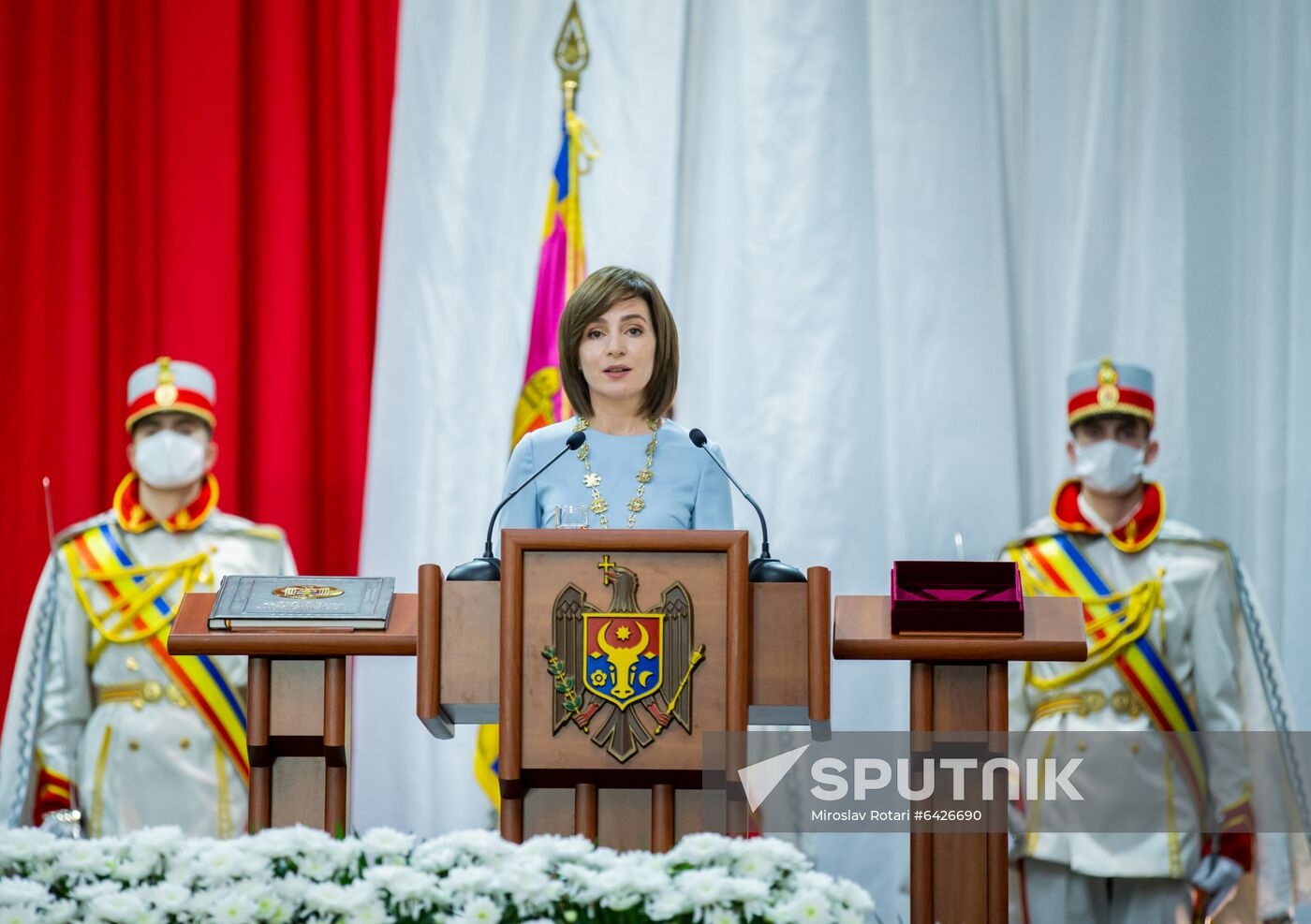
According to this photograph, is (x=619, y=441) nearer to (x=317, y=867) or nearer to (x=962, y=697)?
(x=962, y=697)

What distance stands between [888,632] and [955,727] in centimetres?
16

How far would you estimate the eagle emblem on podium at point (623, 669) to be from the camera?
2297mm

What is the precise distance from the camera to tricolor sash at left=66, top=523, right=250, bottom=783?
169 inches

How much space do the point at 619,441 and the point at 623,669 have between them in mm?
705

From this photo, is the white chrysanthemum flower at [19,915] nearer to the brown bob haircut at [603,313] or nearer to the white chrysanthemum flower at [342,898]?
the white chrysanthemum flower at [342,898]

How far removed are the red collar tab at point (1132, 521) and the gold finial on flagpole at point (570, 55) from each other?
1693 mm

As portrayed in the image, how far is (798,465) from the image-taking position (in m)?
4.77

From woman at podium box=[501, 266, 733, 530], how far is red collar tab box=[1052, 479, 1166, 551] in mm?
1583

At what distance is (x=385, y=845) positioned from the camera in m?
1.85

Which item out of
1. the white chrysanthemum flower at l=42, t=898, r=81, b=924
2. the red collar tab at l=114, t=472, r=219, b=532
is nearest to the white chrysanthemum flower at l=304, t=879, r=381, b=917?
the white chrysanthemum flower at l=42, t=898, r=81, b=924

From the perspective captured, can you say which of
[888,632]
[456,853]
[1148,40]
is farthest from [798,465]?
[456,853]

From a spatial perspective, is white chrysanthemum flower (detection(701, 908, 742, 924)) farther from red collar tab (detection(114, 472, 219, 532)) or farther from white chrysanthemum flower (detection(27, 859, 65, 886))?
red collar tab (detection(114, 472, 219, 532))

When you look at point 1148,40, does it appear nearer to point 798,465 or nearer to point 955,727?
point 798,465

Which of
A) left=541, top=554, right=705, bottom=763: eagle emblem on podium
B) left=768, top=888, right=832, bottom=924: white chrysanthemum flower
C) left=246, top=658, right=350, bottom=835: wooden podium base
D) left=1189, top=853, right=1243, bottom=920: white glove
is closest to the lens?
left=768, top=888, right=832, bottom=924: white chrysanthemum flower
